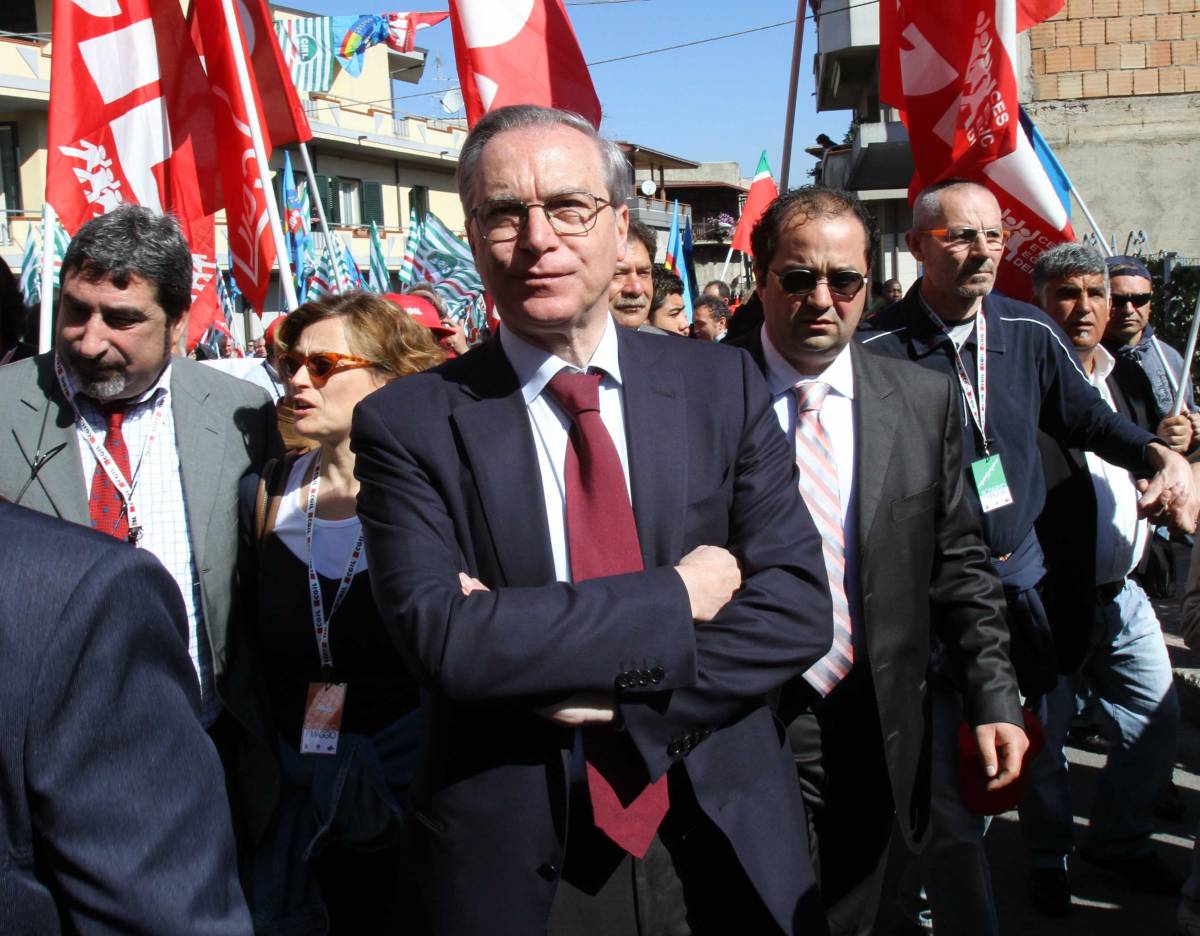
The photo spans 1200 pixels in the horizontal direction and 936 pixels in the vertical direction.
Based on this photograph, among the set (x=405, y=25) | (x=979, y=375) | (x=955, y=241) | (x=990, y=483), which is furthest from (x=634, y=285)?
(x=405, y=25)

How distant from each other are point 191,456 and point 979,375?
2.32 meters

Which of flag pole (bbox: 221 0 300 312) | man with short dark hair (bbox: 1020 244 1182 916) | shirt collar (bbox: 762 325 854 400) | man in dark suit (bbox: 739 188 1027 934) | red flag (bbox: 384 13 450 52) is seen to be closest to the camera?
man in dark suit (bbox: 739 188 1027 934)

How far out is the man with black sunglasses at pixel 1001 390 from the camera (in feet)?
10.9

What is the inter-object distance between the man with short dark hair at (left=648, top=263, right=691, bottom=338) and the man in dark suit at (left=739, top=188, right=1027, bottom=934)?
324 cm

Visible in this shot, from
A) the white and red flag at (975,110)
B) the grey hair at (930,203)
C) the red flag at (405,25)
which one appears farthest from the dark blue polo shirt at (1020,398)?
the red flag at (405,25)

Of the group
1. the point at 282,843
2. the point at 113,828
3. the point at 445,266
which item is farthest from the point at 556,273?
the point at 445,266

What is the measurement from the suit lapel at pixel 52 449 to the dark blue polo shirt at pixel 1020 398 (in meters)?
2.32

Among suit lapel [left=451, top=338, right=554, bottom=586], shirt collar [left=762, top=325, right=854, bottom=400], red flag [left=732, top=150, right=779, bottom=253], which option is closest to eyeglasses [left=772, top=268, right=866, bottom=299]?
shirt collar [left=762, top=325, right=854, bottom=400]

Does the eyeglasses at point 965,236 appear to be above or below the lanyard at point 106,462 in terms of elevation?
above

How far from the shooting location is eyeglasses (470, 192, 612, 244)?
1.96 metres

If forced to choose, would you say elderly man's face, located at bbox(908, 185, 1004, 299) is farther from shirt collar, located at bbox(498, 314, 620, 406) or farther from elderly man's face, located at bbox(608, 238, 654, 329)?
shirt collar, located at bbox(498, 314, 620, 406)

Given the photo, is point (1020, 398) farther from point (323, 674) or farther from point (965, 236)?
point (323, 674)

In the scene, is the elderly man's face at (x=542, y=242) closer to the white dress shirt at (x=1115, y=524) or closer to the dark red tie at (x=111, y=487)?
the dark red tie at (x=111, y=487)

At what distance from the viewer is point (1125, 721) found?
4.11 meters
